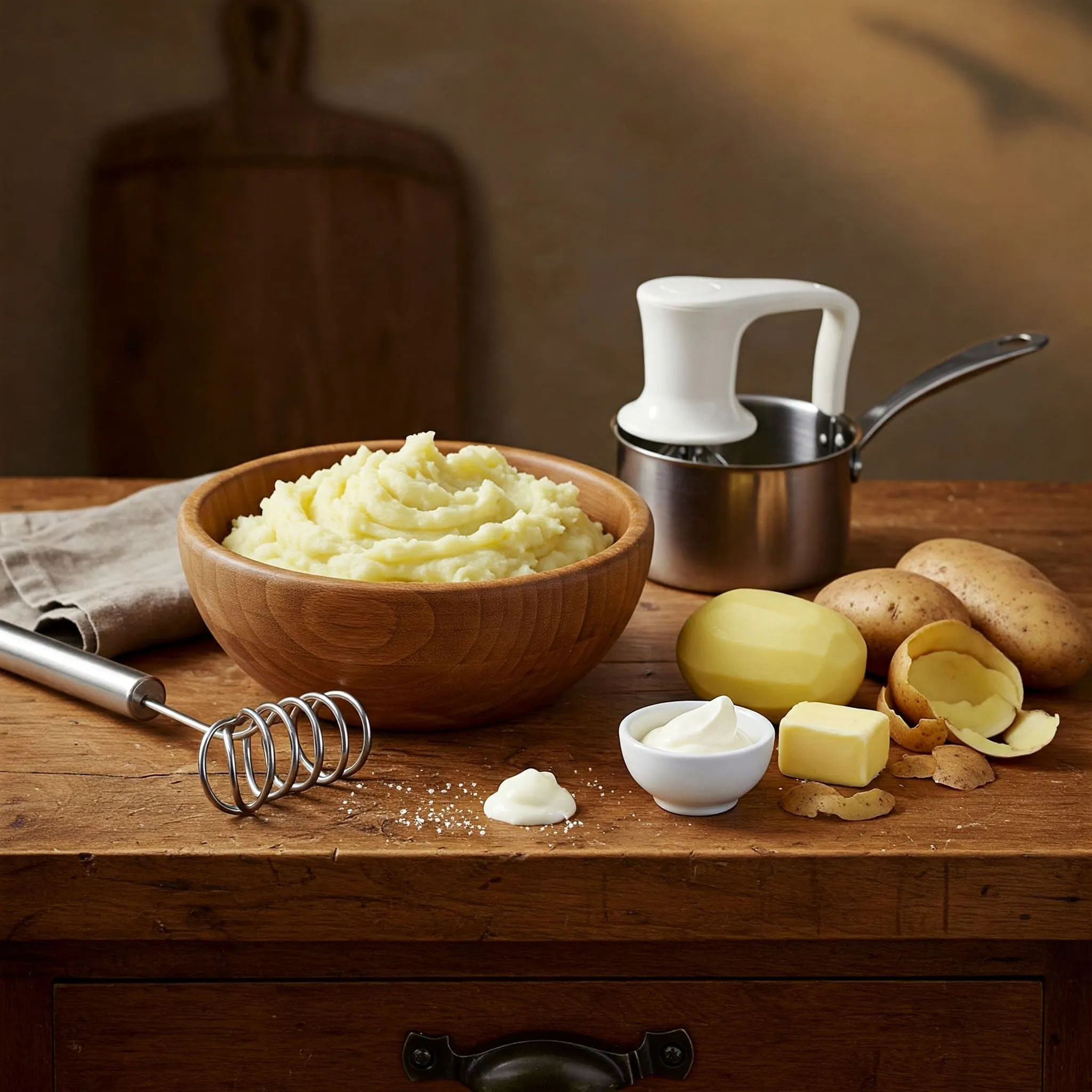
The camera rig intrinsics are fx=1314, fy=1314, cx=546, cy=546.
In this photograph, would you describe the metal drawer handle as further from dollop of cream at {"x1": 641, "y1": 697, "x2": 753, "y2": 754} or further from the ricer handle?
the ricer handle

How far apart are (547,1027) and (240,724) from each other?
298 mm

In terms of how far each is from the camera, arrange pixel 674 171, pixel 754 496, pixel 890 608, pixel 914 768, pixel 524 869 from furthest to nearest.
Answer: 1. pixel 674 171
2. pixel 754 496
3. pixel 890 608
4. pixel 914 768
5. pixel 524 869

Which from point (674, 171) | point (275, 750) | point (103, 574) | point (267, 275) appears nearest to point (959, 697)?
point (275, 750)

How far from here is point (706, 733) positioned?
2.76 feet

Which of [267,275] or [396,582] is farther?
[267,275]

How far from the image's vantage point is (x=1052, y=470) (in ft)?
8.84

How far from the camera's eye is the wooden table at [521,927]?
82 cm

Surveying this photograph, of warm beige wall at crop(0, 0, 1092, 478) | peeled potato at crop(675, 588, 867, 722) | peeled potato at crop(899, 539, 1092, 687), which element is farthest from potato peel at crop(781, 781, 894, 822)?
warm beige wall at crop(0, 0, 1092, 478)

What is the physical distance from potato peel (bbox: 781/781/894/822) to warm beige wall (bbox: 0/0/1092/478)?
1.79m

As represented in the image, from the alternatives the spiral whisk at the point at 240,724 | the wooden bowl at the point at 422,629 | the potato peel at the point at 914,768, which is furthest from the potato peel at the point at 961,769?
the spiral whisk at the point at 240,724

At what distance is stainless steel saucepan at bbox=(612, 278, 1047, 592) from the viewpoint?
3.98ft

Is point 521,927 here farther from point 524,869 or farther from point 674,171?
point 674,171

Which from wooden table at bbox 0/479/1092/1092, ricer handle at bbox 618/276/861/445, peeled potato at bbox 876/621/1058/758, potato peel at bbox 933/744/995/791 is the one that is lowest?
wooden table at bbox 0/479/1092/1092

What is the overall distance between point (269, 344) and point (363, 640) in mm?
1843
